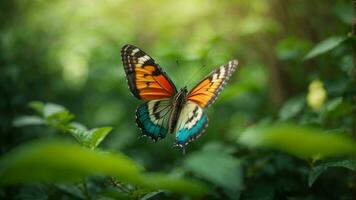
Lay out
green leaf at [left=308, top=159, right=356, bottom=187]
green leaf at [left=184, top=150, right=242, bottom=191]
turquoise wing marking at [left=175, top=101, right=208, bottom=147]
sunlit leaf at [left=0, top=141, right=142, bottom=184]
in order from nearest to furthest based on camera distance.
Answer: sunlit leaf at [left=0, top=141, right=142, bottom=184]
green leaf at [left=184, top=150, right=242, bottom=191]
green leaf at [left=308, top=159, right=356, bottom=187]
turquoise wing marking at [left=175, top=101, right=208, bottom=147]

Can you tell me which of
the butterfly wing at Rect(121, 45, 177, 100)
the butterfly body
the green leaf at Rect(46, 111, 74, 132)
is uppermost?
the butterfly wing at Rect(121, 45, 177, 100)

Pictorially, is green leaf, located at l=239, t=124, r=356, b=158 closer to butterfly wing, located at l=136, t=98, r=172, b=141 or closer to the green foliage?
the green foliage

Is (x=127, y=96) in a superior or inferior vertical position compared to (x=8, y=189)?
superior

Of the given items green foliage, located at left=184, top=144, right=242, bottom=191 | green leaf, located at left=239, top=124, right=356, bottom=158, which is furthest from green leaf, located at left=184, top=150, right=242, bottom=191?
green leaf, located at left=239, top=124, right=356, bottom=158

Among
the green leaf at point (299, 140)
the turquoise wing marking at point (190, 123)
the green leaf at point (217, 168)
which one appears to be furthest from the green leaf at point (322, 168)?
the green leaf at point (299, 140)

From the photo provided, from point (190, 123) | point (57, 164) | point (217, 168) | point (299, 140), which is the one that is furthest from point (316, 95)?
point (57, 164)

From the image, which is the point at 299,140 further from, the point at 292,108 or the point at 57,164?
the point at 292,108

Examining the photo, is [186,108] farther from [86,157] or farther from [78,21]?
[78,21]

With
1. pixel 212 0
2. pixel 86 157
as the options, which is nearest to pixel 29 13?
pixel 212 0
